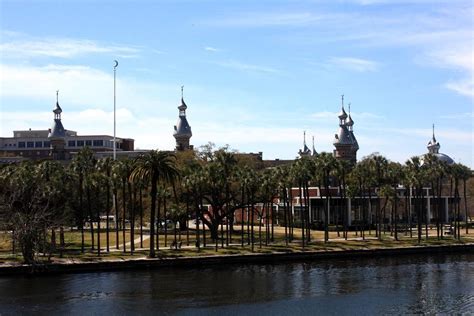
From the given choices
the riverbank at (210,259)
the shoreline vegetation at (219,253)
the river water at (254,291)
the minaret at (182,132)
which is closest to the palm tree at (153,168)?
the riverbank at (210,259)

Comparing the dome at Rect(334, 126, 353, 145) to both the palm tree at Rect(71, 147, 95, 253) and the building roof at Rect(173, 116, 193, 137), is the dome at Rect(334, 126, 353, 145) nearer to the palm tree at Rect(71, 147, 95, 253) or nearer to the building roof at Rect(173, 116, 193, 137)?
the building roof at Rect(173, 116, 193, 137)

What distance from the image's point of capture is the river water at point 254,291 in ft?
171

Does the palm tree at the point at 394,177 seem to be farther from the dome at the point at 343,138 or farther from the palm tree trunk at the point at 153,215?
the dome at the point at 343,138

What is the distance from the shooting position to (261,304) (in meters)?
54.3

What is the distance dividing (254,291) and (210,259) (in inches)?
752

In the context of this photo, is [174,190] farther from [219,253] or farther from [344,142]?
[344,142]

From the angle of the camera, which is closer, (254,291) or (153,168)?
(254,291)

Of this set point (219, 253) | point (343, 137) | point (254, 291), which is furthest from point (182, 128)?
point (254, 291)

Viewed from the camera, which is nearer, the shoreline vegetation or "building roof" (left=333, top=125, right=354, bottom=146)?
the shoreline vegetation

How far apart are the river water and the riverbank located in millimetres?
2229

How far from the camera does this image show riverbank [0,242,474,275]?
69.9 m

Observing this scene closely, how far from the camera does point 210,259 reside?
78.7m

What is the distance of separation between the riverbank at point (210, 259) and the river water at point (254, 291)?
2.23 metres

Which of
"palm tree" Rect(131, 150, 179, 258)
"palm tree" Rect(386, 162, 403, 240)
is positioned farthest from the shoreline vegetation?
"palm tree" Rect(386, 162, 403, 240)
